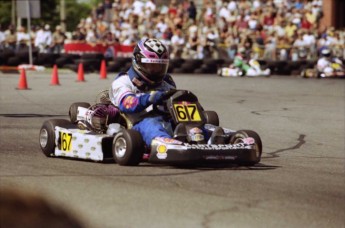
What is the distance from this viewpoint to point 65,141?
24.7 feet

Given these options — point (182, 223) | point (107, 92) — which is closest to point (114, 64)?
point (107, 92)

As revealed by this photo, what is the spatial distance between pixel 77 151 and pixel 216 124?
5.00 ft

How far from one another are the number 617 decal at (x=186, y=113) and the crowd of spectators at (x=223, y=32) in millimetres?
22320

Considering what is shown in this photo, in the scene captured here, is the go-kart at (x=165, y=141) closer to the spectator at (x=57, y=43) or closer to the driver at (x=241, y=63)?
the driver at (x=241, y=63)

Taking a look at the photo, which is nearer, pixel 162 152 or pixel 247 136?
pixel 162 152

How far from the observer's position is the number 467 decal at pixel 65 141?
294 inches

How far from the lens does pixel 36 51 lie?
28.1 m

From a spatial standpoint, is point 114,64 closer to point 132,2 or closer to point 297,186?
point 132,2

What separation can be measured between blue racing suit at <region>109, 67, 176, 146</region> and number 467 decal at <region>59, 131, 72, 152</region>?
51cm

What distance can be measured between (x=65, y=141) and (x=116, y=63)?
2074 centimetres

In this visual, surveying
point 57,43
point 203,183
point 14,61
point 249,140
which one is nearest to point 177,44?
point 57,43

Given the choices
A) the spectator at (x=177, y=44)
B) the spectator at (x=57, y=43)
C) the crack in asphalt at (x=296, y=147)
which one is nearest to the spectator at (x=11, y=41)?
the spectator at (x=57, y=43)

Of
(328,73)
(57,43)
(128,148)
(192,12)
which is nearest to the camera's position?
(128,148)

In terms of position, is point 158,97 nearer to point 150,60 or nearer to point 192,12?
point 150,60
